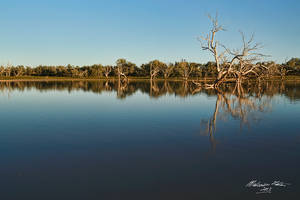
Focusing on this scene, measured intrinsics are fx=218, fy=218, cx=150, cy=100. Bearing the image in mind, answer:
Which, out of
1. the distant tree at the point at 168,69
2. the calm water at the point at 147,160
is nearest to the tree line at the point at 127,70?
the distant tree at the point at 168,69

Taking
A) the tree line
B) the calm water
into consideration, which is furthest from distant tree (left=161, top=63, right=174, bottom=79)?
the calm water

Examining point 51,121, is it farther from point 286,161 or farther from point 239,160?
point 286,161

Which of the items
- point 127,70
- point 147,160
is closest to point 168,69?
point 127,70

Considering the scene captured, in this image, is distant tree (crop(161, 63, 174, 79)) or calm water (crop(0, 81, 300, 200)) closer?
calm water (crop(0, 81, 300, 200))

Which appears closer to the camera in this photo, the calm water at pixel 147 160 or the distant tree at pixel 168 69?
the calm water at pixel 147 160

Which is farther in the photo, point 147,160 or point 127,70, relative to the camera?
point 127,70

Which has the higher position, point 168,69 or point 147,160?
point 168,69

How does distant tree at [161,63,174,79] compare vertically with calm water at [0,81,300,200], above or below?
above

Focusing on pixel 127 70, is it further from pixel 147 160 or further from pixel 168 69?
pixel 147 160

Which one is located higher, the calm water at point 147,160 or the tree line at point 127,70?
the tree line at point 127,70

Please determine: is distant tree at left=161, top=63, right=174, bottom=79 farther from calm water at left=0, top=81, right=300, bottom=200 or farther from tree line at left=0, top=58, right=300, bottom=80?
calm water at left=0, top=81, right=300, bottom=200

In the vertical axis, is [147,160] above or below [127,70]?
below

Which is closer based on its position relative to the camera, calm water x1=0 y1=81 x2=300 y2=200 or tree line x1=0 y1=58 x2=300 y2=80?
calm water x1=0 y1=81 x2=300 y2=200

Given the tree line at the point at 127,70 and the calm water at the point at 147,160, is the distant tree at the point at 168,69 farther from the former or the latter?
the calm water at the point at 147,160
